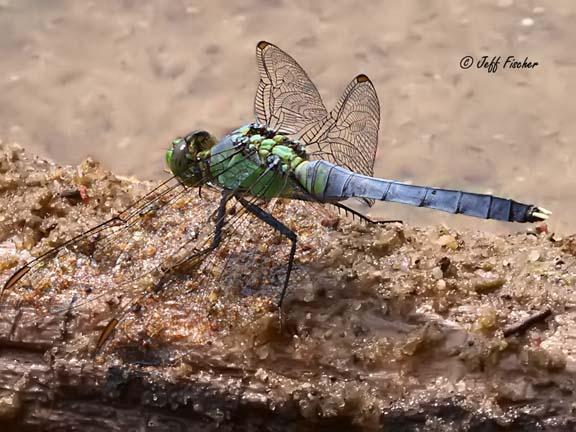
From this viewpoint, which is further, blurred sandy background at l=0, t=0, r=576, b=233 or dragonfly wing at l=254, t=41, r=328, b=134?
blurred sandy background at l=0, t=0, r=576, b=233

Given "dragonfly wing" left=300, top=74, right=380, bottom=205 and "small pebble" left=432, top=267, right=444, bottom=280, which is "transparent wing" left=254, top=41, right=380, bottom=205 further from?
"small pebble" left=432, top=267, right=444, bottom=280

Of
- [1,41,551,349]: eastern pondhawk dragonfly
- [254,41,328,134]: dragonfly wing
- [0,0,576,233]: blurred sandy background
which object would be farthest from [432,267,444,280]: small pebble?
[0,0,576,233]: blurred sandy background

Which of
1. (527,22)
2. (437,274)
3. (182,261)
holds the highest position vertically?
(527,22)

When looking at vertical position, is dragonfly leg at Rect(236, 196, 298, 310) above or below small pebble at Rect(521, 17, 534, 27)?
below

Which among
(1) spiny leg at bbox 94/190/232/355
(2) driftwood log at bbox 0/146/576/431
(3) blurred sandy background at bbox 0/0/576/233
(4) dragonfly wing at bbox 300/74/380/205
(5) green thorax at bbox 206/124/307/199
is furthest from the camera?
(3) blurred sandy background at bbox 0/0/576/233

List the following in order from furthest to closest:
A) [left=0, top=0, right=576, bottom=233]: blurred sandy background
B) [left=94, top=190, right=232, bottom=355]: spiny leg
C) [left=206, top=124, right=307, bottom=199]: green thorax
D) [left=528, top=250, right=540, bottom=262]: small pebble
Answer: [left=0, top=0, right=576, bottom=233]: blurred sandy background < [left=206, top=124, right=307, bottom=199]: green thorax < [left=528, top=250, right=540, bottom=262]: small pebble < [left=94, top=190, right=232, bottom=355]: spiny leg

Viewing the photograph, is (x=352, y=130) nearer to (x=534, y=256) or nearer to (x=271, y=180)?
(x=271, y=180)

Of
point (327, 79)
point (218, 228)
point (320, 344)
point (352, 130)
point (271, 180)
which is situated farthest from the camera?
point (327, 79)

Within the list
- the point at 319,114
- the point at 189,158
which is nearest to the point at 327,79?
the point at 319,114

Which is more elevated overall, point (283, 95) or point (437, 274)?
point (283, 95)
